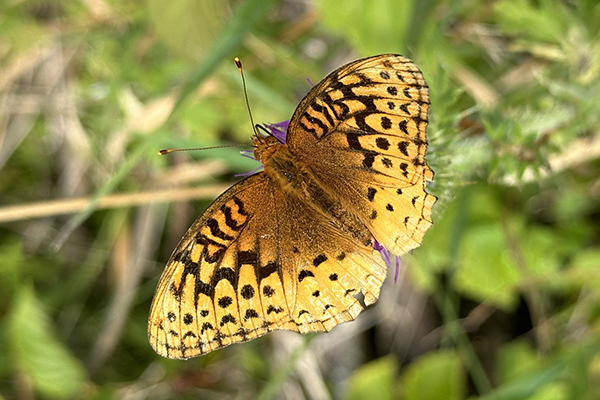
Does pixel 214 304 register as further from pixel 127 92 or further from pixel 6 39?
pixel 6 39

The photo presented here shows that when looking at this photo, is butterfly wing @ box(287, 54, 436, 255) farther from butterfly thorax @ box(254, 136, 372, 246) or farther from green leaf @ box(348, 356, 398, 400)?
green leaf @ box(348, 356, 398, 400)

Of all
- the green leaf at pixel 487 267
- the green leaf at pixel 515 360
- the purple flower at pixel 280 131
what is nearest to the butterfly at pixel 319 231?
the purple flower at pixel 280 131

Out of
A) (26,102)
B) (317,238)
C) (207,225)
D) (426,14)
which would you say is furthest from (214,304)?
(26,102)

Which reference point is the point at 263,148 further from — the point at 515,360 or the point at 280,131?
the point at 515,360

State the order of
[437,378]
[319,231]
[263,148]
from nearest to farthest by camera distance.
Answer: [319,231]
[263,148]
[437,378]

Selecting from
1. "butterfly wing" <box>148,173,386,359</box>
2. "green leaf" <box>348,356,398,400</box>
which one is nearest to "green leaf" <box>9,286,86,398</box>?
"green leaf" <box>348,356,398,400</box>

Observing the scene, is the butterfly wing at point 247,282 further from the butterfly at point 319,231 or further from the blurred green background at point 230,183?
the blurred green background at point 230,183

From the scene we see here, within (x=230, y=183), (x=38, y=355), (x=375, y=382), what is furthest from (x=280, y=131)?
(x=38, y=355)
